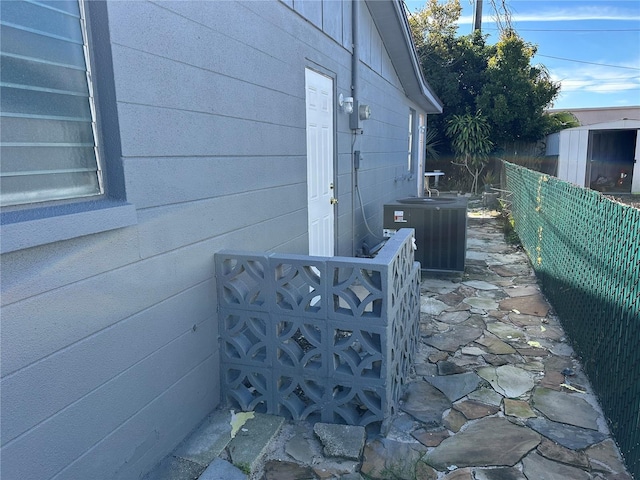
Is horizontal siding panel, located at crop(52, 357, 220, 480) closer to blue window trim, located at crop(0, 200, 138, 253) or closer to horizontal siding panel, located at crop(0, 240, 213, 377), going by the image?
horizontal siding panel, located at crop(0, 240, 213, 377)

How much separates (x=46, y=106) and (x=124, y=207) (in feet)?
1.46

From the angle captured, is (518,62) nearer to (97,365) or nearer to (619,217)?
(619,217)

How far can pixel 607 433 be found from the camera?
2529 millimetres

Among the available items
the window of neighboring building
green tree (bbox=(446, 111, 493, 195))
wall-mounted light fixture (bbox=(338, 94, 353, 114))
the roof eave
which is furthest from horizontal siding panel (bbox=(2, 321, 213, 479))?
green tree (bbox=(446, 111, 493, 195))

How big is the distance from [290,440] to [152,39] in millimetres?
2093

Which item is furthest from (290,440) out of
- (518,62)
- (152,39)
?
Answer: (518,62)

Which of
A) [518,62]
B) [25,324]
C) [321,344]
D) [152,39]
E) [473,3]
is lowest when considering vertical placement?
[321,344]

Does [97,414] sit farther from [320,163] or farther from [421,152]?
[421,152]

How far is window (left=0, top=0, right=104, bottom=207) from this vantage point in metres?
1.49

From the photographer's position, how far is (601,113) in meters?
20.5

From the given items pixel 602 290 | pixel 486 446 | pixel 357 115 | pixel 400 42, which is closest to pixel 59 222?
pixel 486 446

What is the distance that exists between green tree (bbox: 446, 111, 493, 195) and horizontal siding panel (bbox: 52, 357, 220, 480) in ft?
47.0

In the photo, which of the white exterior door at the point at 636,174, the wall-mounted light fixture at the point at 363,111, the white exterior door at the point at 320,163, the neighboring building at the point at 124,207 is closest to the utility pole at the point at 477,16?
the white exterior door at the point at 636,174

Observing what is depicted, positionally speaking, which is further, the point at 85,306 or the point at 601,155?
the point at 601,155
